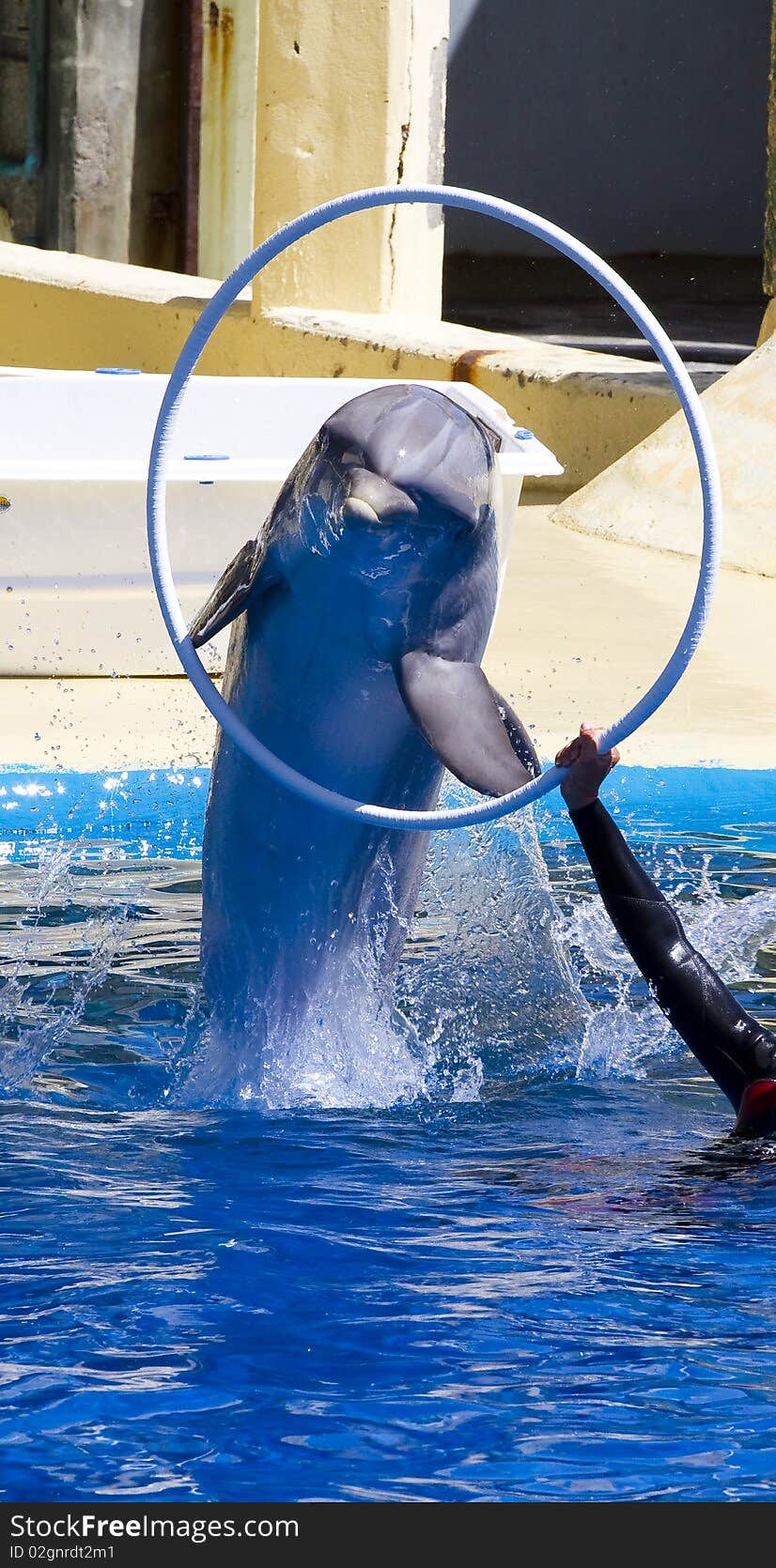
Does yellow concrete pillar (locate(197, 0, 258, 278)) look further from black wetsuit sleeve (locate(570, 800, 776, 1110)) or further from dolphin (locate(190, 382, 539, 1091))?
black wetsuit sleeve (locate(570, 800, 776, 1110))

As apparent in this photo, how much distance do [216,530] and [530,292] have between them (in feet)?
43.8

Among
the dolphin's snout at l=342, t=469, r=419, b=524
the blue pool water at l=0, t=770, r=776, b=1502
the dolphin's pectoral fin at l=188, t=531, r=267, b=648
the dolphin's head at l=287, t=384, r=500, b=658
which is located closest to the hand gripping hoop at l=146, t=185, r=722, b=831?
the dolphin's pectoral fin at l=188, t=531, r=267, b=648

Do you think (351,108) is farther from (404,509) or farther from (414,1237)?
(414,1237)

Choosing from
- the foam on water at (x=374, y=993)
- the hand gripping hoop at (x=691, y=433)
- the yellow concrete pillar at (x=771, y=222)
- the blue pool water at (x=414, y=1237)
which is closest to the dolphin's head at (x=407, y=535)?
the hand gripping hoop at (x=691, y=433)

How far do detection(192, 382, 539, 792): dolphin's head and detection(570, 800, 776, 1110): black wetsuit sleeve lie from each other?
297 millimetres

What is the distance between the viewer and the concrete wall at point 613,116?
64.7 ft

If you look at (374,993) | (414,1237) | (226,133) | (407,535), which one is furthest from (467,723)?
(226,133)

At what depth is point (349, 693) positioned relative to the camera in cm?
369

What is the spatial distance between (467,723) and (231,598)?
56 cm

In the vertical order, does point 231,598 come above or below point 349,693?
above

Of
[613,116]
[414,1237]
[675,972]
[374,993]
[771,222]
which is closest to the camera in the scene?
[414,1237]

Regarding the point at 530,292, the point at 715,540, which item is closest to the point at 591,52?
the point at 530,292

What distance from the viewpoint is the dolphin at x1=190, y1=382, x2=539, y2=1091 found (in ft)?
11.3
